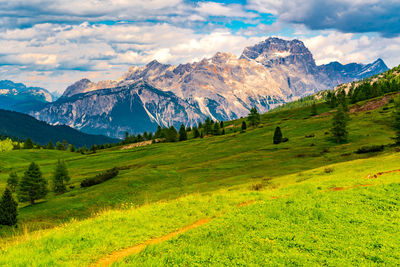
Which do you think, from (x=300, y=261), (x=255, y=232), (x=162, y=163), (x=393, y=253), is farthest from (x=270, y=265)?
(x=162, y=163)

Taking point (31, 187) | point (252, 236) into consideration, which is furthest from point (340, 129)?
point (31, 187)

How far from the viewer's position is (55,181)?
242 ft

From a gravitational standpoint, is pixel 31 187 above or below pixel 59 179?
above

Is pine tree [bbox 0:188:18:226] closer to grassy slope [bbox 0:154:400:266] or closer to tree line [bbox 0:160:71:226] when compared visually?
tree line [bbox 0:160:71:226]

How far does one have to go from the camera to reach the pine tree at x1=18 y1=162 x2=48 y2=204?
198 ft

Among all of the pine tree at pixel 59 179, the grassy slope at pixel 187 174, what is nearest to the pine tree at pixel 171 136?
the grassy slope at pixel 187 174

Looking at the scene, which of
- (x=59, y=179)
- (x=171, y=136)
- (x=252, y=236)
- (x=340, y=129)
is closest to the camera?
(x=252, y=236)

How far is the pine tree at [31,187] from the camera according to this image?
60.5 metres

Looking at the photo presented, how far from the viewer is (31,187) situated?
60.8 m

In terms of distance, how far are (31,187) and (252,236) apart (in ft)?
208

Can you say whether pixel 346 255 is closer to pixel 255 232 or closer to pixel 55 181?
pixel 255 232

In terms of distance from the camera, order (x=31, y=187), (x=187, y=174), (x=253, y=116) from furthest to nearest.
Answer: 1. (x=253, y=116)
2. (x=187, y=174)
3. (x=31, y=187)

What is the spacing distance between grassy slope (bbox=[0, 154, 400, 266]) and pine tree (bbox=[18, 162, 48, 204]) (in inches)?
2030

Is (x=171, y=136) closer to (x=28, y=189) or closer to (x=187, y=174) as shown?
(x=187, y=174)
